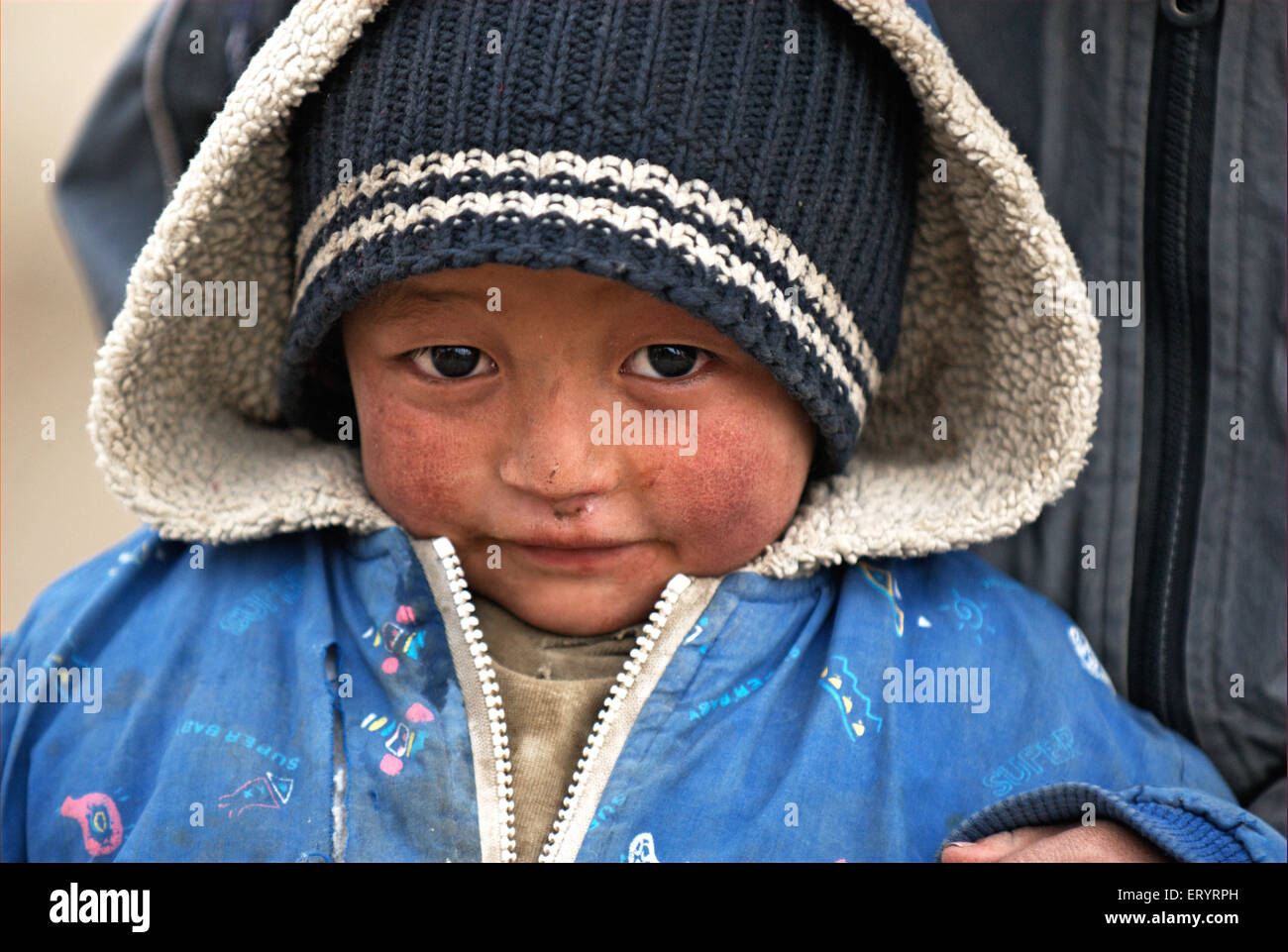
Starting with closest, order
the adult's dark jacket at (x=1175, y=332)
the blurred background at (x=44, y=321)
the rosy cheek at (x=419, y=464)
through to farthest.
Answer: the rosy cheek at (x=419, y=464)
the adult's dark jacket at (x=1175, y=332)
the blurred background at (x=44, y=321)

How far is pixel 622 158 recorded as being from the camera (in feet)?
3.38

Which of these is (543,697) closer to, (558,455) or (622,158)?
(558,455)

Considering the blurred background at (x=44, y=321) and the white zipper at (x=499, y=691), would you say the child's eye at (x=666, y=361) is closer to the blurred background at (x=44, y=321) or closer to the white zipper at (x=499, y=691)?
the white zipper at (x=499, y=691)

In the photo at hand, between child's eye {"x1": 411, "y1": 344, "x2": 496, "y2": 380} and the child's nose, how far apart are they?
0.19 feet

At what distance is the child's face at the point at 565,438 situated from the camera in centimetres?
107

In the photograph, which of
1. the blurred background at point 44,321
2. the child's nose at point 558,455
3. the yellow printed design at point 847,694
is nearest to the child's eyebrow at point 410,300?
the child's nose at point 558,455

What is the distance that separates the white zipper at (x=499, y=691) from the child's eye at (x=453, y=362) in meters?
0.16

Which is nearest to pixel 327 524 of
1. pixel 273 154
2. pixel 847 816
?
pixel 273 154

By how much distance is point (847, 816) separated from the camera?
1128 millimetres

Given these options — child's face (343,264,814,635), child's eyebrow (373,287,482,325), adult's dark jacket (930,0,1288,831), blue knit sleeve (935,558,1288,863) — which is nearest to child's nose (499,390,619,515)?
child's face (343,264,814,635)

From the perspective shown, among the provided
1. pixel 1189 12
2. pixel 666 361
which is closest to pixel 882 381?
pixel 666 361
